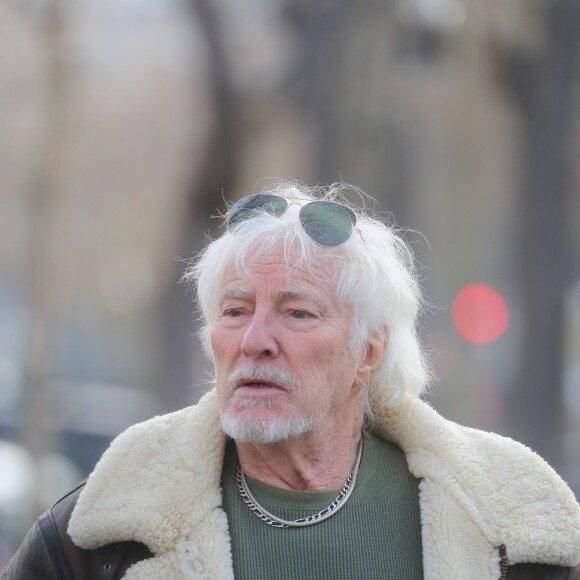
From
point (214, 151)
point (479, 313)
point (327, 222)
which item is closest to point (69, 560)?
point (327, 222)

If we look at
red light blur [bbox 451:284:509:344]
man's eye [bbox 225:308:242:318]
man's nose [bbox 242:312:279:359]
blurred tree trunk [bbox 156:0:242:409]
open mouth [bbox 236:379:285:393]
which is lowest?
open mouth [bbox 236:379:285:393]

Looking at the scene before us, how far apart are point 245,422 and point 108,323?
1146cm

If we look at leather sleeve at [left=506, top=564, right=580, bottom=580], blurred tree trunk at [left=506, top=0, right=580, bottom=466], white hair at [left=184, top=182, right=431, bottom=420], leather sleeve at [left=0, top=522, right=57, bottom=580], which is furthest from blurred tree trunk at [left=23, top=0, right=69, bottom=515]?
leather sleeve at [left=506, top=564, right=580, bottom=580]

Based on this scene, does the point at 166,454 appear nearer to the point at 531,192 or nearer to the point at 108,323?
the point at 531,192

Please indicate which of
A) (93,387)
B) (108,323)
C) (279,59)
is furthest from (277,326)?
(108,323)

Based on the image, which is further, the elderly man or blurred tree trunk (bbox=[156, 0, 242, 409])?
blurred tree trunk (bbox=[156, 0, 242, 409])

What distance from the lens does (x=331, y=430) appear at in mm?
2660

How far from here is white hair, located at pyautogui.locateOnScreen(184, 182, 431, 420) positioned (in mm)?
2639

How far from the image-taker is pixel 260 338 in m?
2.49

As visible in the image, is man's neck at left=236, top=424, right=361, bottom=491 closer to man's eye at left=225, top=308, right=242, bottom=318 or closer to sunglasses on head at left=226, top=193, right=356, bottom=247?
man's eye at left=225, top=308, right=242, bottom=318

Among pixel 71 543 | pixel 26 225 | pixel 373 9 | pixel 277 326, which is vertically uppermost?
pixel 373 9

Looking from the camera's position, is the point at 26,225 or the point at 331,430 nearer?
the point at 331,430

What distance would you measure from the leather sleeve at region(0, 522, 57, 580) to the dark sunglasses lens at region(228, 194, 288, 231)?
0.96 m

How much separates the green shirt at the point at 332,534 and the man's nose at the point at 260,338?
1.14ft
